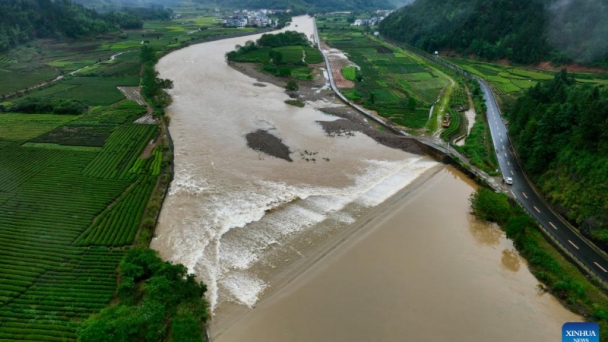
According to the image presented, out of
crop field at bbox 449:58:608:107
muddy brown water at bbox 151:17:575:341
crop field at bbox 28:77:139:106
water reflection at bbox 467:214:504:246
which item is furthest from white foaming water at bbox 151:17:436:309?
crop field at bbox 449:58:608:107

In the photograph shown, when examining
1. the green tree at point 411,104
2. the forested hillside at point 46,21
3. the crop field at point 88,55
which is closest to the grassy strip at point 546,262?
the green tree at point 411,104

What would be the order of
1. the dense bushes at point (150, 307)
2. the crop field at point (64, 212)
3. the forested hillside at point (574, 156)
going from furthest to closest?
the forested hillside at point (574, 156)
the crop field at point (64, 212)
the dense bushes at point (150, 307)

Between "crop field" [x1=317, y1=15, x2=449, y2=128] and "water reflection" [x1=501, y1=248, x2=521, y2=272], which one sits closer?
"water reflection" [x1=501, y1=248, x2=521, y2=272]

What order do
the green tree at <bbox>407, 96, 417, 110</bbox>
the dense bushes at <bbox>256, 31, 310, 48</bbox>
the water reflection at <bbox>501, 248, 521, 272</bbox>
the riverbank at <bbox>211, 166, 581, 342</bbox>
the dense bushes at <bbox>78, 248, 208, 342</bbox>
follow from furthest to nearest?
the dense bushes at <bbox>256, 31, 310, 48</bbox> → the green tree at <bbox>407, 96, 417, 110</bbox> → the water reflection at <bbox>501, 248, 521, 272</bbox> → the riverbank at <bbox>211, 166, 581, 342</bbox> → the dense bushes at <bbox>78, 248, 208, 342</bbox>

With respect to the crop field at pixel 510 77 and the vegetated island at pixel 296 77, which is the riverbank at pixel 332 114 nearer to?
the vegetated island at pixel 296 77

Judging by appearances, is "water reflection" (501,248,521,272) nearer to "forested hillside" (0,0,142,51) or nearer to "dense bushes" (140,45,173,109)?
"dense bushes" (140,45,173,109)

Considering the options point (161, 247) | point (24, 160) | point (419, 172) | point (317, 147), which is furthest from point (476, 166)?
point (24, 160)

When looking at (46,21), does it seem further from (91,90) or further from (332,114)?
(332,114)
